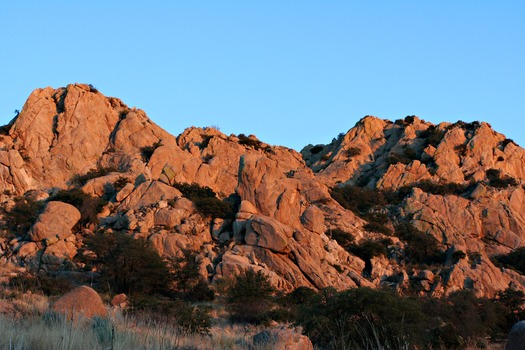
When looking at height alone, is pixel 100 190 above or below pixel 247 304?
above

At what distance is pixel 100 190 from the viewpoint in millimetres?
46594

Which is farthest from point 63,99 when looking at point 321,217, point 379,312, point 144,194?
point 379,312

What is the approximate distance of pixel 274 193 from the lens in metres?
43.2

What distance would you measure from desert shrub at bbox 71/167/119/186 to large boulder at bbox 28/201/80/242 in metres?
9.97

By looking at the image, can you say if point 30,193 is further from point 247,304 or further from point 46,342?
point 46,342

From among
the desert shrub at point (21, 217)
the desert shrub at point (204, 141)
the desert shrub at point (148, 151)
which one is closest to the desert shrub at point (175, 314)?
the desert shrub at point (21, 217)

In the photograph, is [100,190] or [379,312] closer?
[379,312]

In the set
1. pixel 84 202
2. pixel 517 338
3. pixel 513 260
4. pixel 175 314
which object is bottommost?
pixel 517 338

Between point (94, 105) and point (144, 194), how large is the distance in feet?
61.2

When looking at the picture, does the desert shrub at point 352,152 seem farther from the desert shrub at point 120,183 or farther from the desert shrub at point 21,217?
the desert shrub at point 21,217

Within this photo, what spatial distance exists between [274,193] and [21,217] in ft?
59.3

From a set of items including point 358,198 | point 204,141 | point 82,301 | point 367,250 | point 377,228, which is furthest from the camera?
point 204,141

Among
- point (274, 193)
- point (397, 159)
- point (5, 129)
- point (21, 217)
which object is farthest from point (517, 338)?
point (397, 159)

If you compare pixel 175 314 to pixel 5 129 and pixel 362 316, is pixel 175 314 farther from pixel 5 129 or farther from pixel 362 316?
pixel 5 129
